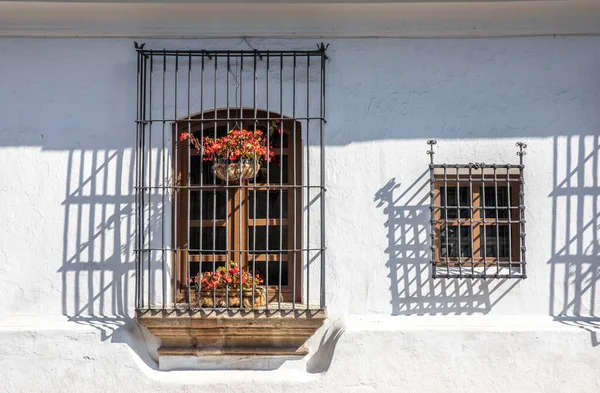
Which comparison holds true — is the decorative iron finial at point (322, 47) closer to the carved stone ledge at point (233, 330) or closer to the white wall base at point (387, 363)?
the carved stone ledge at point (233, 330)

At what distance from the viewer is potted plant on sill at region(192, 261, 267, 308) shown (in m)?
5.58

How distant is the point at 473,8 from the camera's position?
225 inches

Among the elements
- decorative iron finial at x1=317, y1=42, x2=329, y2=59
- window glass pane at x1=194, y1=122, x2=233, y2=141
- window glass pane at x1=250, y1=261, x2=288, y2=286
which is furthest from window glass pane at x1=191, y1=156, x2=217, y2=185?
decorative iron finial at x1=317, y1=42, x2=329, y2=59

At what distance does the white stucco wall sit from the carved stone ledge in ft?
0.54

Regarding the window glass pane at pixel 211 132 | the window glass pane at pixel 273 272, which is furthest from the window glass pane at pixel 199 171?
the window glass pane at pixel 273 272

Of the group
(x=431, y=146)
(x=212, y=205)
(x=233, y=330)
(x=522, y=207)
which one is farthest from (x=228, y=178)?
(x=522, y=207)

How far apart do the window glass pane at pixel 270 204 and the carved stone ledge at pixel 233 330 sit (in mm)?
790

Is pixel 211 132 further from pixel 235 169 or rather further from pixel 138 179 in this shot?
pixel 138 179

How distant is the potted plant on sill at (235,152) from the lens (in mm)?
5582

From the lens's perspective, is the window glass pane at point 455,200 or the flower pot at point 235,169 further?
the window glass pane at point 455,200

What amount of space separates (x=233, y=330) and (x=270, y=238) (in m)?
0.78

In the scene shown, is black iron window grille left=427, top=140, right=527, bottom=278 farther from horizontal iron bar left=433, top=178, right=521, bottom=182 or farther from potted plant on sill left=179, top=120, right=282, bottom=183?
potted plant on sill left=179, top=120, right=282, bottom=183

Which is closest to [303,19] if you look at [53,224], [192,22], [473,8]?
[192,22]

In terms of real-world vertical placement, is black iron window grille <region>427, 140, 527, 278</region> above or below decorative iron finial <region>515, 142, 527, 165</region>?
below
